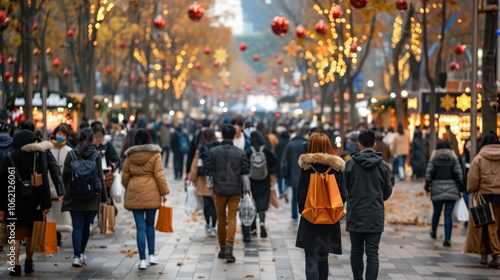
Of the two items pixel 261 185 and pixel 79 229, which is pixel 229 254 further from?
pixel 261 185

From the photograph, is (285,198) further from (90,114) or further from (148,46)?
(148,46)

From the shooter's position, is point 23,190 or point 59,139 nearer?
point 23,190

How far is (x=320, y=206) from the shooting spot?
28.3 feet

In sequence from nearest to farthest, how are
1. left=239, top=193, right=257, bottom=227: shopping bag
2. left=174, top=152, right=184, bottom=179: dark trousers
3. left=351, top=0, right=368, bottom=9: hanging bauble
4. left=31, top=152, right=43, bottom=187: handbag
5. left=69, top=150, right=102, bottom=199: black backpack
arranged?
left=31, top=152, right=43, bottom=187: handbag, left=69, top=150, right=102, bottom=199: black backpack, left=239, top=193, right=257, bottom=227: shopping bag, left=351, top=0, right=368, bottom=9: hanging bauble, left=174, top=152, right=184, bottom=179: dark trousers

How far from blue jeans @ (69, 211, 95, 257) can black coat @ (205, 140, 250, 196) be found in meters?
1.67

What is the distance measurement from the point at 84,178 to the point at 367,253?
385 centimetres

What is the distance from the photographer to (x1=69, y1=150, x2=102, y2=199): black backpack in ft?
35.6

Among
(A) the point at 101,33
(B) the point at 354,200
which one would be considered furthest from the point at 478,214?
(A) the point at 101,33

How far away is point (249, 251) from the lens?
12.6m

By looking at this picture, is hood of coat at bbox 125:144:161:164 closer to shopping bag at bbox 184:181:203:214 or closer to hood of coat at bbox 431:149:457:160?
shopping bag at bbox 184:181:203:214

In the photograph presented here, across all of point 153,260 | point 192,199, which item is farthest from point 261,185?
point 153,260

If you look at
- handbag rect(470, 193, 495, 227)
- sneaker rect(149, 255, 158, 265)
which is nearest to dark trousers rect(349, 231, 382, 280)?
handbag rect(470, 193, 495, 227)

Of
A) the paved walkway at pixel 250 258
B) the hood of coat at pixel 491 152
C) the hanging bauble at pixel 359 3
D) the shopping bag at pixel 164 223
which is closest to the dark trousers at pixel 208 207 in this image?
the paved walkway at pixel 250 258

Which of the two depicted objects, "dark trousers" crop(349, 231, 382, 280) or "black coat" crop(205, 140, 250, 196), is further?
"black coat" crop(205, 140, 250, 196)
